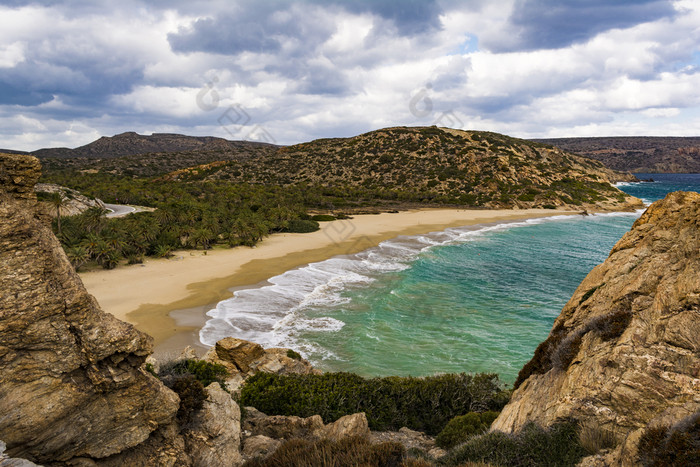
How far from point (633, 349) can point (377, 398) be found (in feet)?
20.9

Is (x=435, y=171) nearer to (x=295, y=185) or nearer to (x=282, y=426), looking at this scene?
(x=295, y=185)

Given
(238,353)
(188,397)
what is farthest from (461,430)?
(238,353)

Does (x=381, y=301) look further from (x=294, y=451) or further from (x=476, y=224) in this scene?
(x=476, y=224)

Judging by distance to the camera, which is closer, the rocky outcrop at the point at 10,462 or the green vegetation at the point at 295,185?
the rocky outcrop at the point at 10,462

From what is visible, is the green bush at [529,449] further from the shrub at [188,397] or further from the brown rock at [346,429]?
the shrub at [188,397]

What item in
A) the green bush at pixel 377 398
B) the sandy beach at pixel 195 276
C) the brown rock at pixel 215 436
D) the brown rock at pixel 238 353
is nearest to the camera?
the brown rock at pixel 215 436

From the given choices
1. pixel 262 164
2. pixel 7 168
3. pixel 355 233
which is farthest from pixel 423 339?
pixel 262 164

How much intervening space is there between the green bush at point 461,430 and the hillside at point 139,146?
154 m

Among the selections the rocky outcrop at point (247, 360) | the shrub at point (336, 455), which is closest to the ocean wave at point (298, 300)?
the rocky outcrop at point (247, 360)

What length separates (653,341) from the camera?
228 inches

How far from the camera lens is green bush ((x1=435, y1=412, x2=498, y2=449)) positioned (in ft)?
26.2

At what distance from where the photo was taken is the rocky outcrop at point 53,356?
4.54 meters

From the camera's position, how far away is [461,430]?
8219 millimetres

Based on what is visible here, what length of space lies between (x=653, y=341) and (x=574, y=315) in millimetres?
3216
